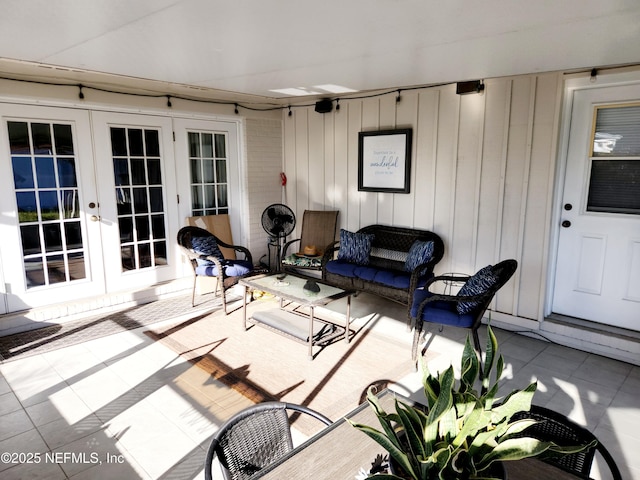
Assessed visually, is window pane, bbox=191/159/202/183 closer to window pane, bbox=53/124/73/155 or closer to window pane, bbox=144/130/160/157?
window pane, bbox=144/130/160/157

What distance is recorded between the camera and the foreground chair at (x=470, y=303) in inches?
127

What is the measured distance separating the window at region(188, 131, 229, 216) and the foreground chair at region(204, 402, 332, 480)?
170 inches

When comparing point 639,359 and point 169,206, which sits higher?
point 169,206

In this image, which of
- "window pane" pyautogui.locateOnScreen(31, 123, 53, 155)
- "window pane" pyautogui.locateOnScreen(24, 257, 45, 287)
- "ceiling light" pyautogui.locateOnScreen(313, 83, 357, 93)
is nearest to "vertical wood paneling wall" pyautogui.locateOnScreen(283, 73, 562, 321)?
"ceiling light" pyautogui.locateOnScreen(313, 83, 357, 93)

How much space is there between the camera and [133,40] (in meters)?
2.63

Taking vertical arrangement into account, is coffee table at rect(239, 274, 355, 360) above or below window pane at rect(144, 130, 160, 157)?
below

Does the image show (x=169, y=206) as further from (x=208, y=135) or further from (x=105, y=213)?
(x=208, y=135)

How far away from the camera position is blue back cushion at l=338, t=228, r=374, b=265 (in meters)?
4.97

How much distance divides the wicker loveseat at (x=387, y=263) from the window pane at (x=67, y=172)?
286 cm

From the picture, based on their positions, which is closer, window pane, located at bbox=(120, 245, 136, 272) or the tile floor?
the tile floor

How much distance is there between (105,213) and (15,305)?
1262 millimetres

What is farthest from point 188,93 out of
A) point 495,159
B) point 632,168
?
point 632,168

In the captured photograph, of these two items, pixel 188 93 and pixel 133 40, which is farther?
pixel 188 93

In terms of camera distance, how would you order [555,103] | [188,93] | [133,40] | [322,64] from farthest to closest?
[188,93]
[555,103]
[322,64]
[133,40]
